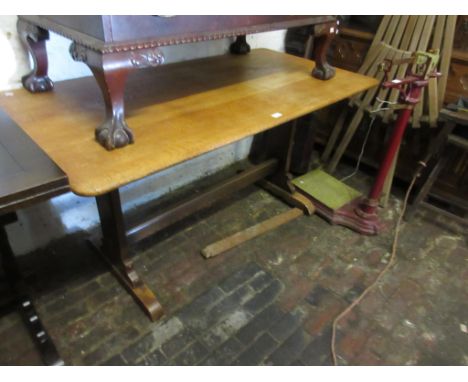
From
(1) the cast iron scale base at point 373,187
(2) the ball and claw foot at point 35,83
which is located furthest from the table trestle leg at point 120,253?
(1) the cast iron scale base at point 373,187

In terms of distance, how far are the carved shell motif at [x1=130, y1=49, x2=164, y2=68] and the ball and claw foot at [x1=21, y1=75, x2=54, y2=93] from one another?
605 mm

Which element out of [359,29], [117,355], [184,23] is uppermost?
[184,23]

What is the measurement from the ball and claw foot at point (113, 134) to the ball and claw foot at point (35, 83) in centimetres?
51

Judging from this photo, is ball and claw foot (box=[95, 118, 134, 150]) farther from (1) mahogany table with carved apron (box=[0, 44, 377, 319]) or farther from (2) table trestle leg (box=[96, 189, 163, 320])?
(2) table trestle leg (box=[96, 189, 163, 320])

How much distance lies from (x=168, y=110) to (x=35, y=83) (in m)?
0.56

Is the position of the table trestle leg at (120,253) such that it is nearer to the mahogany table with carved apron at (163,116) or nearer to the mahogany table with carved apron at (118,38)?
the mahogany table with carved apron at (163,116)

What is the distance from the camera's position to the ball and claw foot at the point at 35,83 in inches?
53.4

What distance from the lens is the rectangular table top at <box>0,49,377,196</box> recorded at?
1.00m

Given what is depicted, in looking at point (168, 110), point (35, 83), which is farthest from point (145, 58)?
point (35, 83)

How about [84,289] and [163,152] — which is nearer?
[163,152]

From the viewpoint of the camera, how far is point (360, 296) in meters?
1.79
